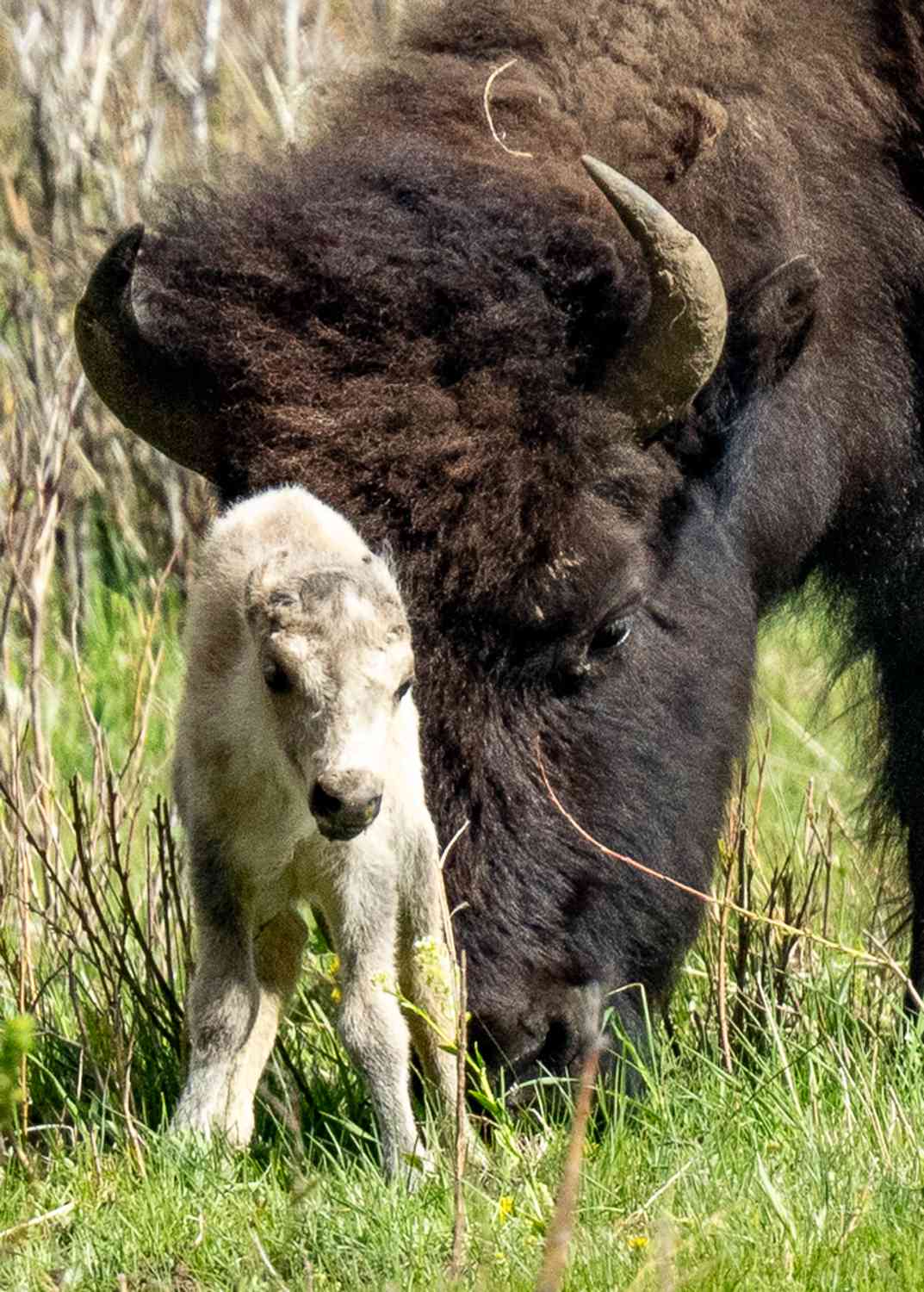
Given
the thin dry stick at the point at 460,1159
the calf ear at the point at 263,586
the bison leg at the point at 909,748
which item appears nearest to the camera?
the thin dry stick at the point at 460,1159

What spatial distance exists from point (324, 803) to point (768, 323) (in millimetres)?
2364

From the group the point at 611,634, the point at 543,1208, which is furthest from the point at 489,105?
the point at 543,1208

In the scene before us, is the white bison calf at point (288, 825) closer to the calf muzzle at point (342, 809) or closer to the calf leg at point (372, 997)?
the calf leg at point (372, 997)

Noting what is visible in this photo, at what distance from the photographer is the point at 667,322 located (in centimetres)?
462

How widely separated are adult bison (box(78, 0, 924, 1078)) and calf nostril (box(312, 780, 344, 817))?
1081mm

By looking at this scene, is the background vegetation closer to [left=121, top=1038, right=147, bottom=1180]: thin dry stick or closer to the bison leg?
[left=121, top=1038, right=147, bottom=1180]: thin dry stick

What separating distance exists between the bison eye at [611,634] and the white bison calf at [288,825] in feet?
3.39

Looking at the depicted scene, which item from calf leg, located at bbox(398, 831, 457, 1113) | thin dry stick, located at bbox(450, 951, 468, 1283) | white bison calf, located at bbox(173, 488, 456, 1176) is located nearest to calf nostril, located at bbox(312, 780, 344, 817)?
white bison calf, located at bbox(173, 488, 456, 1176)

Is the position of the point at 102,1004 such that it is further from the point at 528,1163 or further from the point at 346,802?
the point at 346,802

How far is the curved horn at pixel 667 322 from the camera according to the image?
4512 mm

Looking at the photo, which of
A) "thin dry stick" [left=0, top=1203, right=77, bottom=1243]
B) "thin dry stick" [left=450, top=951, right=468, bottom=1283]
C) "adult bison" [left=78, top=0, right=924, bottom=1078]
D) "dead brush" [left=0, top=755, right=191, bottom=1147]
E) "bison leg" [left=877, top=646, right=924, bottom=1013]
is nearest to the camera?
"thin dry stick" [left=450, top=951, right=468, bottom=1283]

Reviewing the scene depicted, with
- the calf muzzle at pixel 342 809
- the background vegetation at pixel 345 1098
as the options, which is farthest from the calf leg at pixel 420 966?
the calf muzzle at pixel 342 809

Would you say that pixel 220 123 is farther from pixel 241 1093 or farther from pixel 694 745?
pixel 241 1093

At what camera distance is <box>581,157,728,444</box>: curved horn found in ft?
14.8
